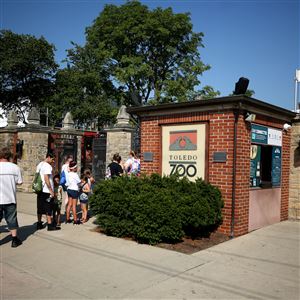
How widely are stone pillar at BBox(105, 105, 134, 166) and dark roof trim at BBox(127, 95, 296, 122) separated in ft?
15.1

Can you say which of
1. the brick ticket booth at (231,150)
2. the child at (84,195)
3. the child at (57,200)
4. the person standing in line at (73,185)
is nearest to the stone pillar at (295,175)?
the brick ticket booth at (231,150)

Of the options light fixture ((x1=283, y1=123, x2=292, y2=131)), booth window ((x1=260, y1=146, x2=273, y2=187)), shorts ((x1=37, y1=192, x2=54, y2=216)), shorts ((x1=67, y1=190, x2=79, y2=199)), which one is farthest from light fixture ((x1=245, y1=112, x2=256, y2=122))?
shorts ((x1=37, y1=192, x2=54, y2=216))

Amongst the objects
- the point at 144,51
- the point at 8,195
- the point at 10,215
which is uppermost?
the point at 144,51

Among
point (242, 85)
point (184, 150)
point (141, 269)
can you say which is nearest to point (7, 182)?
point (141, 269)

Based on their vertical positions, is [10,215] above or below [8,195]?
below

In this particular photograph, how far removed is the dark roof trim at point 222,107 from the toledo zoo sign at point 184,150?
15.7 inches

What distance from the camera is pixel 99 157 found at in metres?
14.8

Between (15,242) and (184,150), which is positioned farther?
(184,150)

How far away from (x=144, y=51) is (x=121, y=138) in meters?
20.1

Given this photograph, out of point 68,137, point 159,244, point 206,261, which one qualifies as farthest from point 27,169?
point 206,261

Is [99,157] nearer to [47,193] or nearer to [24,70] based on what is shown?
[47,193]

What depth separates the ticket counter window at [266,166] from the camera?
7980 millimetres

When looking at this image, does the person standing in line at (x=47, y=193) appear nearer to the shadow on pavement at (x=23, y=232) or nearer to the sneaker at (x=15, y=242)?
the shadow on pavement at (x=23, y=232)

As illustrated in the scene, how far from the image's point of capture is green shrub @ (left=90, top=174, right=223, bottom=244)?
6273mm
